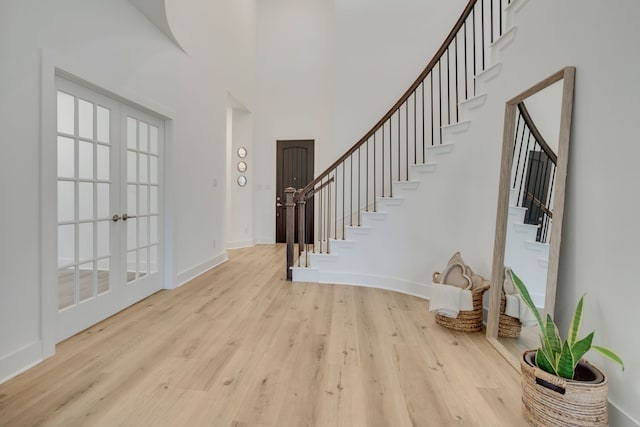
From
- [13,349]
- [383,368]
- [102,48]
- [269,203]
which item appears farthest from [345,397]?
[269,203]

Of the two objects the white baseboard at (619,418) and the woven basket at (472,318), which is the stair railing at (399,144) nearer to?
the woven basket at (472,318)

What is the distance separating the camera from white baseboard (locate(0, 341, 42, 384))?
5.62 feet

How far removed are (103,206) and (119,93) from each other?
99 cm

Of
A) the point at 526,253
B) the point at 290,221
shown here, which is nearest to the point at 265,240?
the point at 290,221

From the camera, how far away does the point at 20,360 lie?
71.0 inches

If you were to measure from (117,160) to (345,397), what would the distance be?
2715 mm

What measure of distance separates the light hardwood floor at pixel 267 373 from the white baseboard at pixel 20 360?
0.08 m

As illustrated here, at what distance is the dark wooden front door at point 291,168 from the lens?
21.5 ft

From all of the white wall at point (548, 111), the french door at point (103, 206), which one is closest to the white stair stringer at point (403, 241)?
the white wall at point (548, 111)

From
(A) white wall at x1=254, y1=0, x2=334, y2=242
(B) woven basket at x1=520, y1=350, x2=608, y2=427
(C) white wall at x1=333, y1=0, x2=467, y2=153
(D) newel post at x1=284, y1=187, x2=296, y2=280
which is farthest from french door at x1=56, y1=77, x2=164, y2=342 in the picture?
(A) white wall at x1=254, y1=0, x2=334, y2=242

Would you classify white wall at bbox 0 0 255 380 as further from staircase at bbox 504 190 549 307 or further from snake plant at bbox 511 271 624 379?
staircase at bbox 504 190 549 307

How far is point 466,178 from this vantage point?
9.43 feet

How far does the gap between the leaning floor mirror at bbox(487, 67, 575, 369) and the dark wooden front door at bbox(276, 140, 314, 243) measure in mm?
4534

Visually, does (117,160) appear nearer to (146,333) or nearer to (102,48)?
(102,48)
